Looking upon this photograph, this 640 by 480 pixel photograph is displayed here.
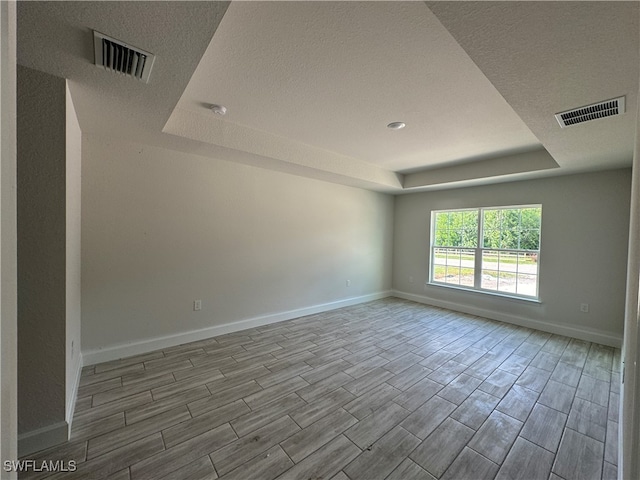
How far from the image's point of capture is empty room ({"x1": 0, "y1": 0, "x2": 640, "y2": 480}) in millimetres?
1350

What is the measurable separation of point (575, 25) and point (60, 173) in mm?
2973

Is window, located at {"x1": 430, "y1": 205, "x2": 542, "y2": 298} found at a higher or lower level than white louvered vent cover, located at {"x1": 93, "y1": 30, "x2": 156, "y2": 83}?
lower

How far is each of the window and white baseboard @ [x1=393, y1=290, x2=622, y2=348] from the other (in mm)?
377

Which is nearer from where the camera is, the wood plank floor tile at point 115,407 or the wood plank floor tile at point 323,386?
the wood plank floor tile at point 115,407

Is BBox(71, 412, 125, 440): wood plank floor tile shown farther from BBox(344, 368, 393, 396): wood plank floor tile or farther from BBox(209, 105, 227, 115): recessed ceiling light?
BBox(209, 105, 227, 115): recessed ceiling light

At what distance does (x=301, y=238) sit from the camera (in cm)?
423

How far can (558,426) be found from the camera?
1896 mm

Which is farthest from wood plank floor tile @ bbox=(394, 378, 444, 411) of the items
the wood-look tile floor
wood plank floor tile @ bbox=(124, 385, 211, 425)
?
Result: wood plank floor tile @ bbox=(124, 385, 211, 425)

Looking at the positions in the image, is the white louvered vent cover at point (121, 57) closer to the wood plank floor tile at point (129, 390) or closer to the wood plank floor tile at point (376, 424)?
the wood plank floor tile at point (129, 390)

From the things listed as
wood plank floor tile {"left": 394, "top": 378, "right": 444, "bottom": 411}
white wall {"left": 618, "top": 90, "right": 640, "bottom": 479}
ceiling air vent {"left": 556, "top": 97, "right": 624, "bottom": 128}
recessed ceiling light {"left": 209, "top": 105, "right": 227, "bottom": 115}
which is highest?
recessed ceiling light {"left": 209, "top": 105, "right": 227, "bottom": 115}

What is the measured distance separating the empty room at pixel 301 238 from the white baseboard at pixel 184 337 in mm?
21

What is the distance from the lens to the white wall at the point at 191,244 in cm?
265

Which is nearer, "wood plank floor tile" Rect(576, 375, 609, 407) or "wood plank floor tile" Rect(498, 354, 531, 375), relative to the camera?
"wood plank floor tile" Rect(576, 375, 609, 407)
